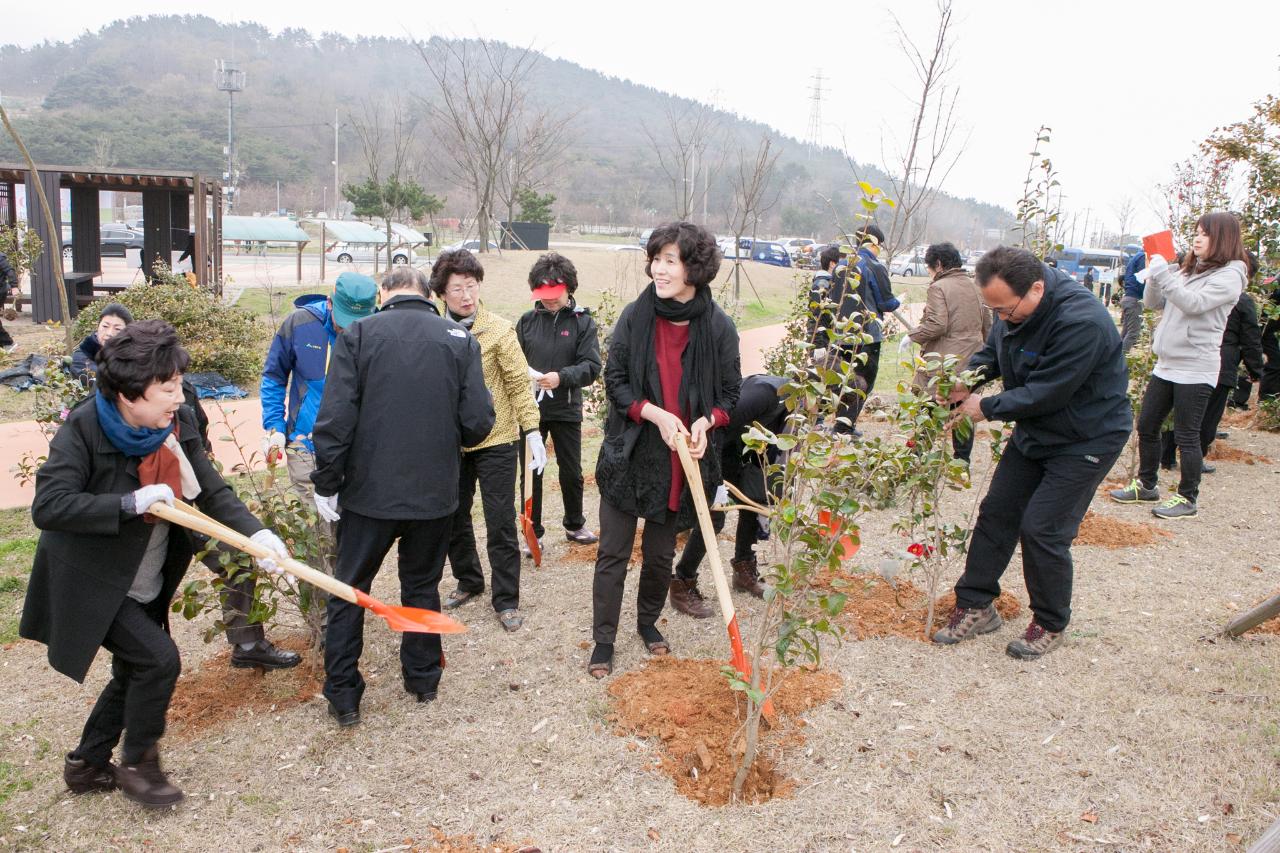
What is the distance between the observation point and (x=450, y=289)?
4.07 metres

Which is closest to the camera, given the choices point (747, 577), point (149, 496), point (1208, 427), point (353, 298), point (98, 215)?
point (149, 496)

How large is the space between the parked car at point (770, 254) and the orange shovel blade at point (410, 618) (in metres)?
34.5

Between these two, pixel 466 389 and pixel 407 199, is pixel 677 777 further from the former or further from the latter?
pixel 407 199

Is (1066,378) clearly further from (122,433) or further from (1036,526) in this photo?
(122,433)

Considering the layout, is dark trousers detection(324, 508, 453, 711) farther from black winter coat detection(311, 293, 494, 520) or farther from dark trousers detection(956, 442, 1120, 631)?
dark trousers detection(956, 442, 1120, 631)

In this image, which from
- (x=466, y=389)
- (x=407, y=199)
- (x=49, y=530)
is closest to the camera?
(x=49, y=530)

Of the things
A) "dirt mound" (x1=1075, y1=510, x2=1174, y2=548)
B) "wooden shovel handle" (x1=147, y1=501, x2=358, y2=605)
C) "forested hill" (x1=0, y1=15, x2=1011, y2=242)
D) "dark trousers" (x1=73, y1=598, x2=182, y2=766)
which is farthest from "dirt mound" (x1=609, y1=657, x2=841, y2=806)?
"forested hill" (x1=0, y1=15, x2=1011, y2=242)

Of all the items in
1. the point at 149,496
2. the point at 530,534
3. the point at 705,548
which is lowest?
the point at 530,534

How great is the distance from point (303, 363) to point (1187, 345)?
16.2 ft

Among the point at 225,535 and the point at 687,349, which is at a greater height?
the point at 687,349

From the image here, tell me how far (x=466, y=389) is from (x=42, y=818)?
6.06ft

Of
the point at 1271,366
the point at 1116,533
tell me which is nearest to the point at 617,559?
the point at 1116,533

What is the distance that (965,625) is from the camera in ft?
12.3

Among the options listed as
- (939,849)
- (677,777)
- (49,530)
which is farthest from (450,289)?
(939,849)
